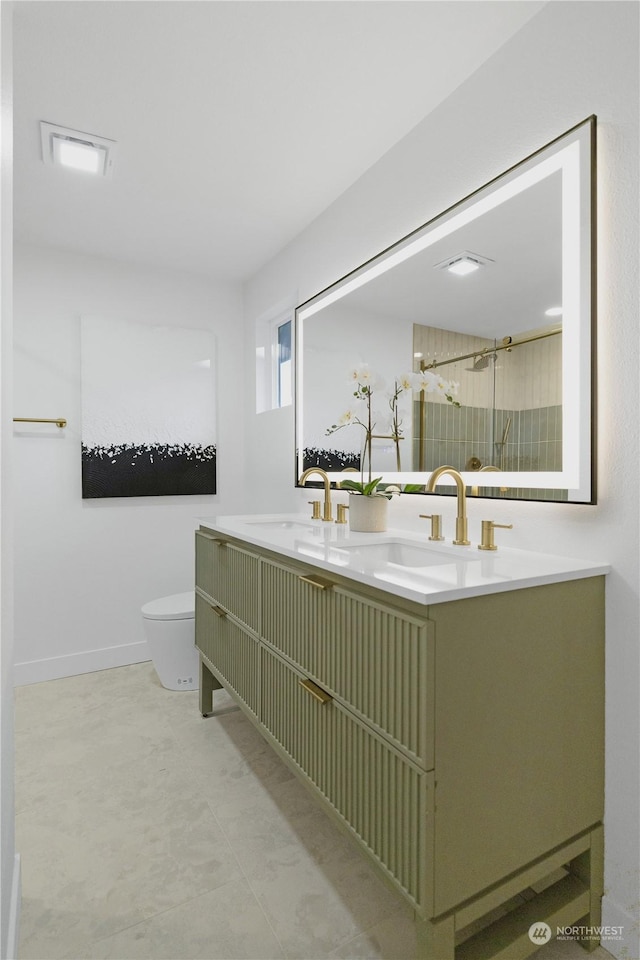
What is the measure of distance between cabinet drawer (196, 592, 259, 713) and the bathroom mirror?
0.82 meters

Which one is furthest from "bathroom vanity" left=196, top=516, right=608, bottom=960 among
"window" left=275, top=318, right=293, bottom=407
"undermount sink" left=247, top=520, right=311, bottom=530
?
"window" left=275, top=318, right=293, bottom=407

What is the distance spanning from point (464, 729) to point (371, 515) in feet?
3.02

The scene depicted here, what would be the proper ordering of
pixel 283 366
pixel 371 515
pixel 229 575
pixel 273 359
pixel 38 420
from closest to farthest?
pixel 371 515 < pixel 229 575 < pixel 38 420 < pixel 283 366 < pixel 273 359

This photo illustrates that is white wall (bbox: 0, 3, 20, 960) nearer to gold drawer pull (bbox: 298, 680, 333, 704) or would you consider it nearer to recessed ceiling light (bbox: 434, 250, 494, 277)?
gold drawer pull (bbox: 298, 680, 333, 704)

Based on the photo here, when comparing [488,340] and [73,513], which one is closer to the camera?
[488,340]

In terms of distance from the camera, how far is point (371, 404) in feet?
6.95

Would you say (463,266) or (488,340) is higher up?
(463,266)

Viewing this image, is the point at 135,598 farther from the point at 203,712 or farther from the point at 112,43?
the point at 112,43

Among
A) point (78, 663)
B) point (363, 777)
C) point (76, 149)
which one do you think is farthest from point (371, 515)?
point (78, 663)

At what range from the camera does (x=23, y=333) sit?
276 centimetres

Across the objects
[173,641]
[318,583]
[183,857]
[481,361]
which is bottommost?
[183,857]

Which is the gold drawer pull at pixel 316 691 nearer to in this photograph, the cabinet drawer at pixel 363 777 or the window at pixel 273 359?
the cabinet drawer at pixel 363 777

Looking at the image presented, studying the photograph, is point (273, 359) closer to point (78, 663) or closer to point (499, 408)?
point (499, 408)

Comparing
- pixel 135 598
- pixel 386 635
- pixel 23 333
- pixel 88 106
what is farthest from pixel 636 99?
pixel 135 598
